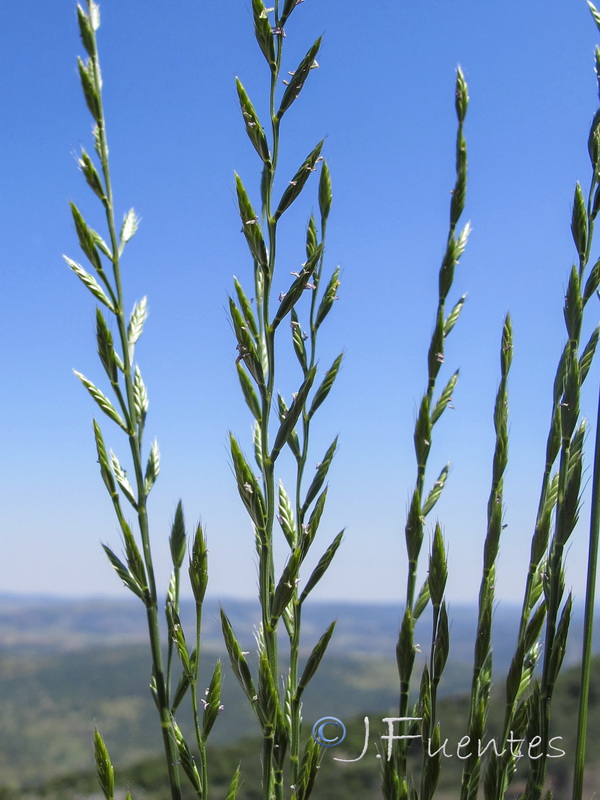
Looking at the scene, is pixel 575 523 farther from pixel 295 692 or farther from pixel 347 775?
pixel 347 775

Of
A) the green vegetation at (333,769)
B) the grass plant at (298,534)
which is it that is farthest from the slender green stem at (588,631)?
the green vegetation at (333,769)

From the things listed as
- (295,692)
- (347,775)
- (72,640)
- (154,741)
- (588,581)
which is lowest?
(72,640)

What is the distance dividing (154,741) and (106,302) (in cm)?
3534

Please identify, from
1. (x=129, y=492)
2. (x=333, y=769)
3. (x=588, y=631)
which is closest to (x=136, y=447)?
(x=129, y=492)

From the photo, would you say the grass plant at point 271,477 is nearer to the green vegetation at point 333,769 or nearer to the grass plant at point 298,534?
the grass plant at point 298,534

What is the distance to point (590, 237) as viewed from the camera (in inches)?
31.1

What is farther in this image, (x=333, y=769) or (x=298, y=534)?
(x=333, y=769)

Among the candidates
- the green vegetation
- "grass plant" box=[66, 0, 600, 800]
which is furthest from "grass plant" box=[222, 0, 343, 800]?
the green vegetation

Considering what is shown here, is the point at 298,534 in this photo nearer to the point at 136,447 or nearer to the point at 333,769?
the point at 136,447

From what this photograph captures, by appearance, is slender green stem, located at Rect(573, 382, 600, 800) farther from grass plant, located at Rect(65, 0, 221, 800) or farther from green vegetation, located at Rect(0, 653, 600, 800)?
green vegetation, located at Rect(0, 653, 600, 800)

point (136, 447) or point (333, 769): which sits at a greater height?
point (136, 447)

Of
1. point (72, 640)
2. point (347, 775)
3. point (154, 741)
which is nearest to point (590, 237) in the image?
point (347, 775)

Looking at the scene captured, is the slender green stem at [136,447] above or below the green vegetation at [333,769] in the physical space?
above

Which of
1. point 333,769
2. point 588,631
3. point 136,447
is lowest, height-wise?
point 333,769
